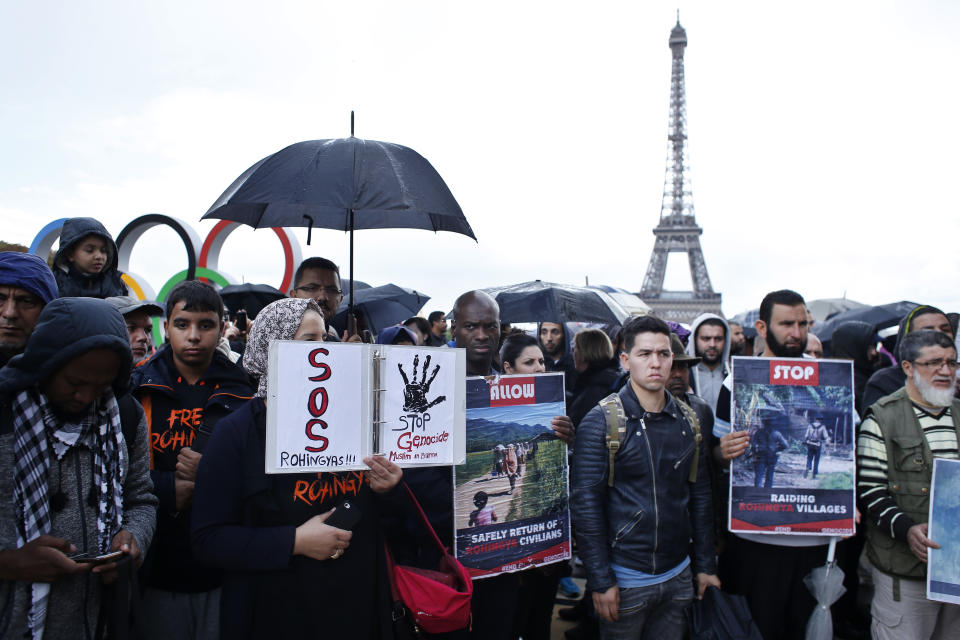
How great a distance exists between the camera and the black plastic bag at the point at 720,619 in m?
3.17

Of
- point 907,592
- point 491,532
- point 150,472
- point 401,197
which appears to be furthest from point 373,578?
point 907,592

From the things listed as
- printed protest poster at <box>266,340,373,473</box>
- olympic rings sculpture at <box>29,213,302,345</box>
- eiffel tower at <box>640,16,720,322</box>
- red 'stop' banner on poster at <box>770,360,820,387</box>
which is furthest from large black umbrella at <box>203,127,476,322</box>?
eiffel tower at <box>640,16,720,322</box>

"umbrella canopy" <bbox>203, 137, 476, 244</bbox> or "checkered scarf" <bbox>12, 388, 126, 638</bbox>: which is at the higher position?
"umbrella canopy" <bbox>203, 137, 476, 244</bbox>

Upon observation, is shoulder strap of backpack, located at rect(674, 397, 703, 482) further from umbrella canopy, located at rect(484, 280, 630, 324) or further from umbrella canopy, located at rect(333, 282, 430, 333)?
umbrella canopy, located at rect(333, 282, 430, 333)

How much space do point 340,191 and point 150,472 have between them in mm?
1729

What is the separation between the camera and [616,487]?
10.8 ft

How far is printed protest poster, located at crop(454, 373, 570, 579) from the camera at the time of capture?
306 cm

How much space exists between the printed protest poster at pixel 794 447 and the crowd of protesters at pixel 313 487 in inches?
3.0

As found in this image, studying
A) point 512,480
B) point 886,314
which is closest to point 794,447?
point 512,480

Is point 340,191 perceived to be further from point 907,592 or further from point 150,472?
point 907,592

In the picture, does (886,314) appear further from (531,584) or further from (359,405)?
(359,405)

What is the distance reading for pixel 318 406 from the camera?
7.71 feet

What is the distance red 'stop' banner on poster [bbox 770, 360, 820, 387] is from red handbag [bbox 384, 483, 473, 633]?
215 centimetres

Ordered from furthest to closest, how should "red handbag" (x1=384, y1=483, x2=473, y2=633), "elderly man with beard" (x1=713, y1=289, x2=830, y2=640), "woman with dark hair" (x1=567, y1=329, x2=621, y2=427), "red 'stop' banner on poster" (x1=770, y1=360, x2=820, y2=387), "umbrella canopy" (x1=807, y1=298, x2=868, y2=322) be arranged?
1. "umbrella canopy" (x1=807, y1=298, x2=868, y2=322)
2. "woman with dark hair" (x1=567, y1=329, x2=621, y2=427)
3. "elderly man with beard" (x1=713, y1=289, x2=830, y2=640)
4. "red 'stop' banner on poster" (x1=770, y1=360, x2=820, y2=387)
5. "red handbag" (x1=384, y1=483, x2=473, y2=633)
